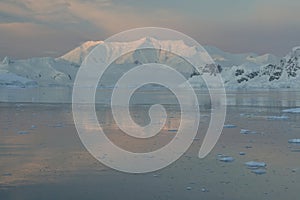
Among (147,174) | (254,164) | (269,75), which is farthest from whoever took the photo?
(269,75)

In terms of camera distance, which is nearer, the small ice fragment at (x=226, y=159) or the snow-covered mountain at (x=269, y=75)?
the small ice fragment at (x=226, y=159)

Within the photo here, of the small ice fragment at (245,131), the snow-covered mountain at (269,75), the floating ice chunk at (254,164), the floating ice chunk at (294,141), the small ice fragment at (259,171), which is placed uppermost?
the snow-covered mountain at (269,75)

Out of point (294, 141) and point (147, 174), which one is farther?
point (294, 141)

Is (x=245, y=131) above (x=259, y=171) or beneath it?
above

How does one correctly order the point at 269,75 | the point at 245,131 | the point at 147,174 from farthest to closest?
1. the point at 269,75
2. the point at 245,131
3. the point at 147,174

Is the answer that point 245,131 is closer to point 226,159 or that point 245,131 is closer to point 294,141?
point 294,141

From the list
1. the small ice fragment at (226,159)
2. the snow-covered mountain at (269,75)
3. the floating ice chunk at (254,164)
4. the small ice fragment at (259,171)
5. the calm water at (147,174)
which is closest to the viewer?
the calm water at (147,174)

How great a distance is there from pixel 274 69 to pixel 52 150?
133913mm

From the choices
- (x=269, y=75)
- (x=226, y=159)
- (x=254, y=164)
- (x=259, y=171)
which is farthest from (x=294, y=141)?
(x=269, y=75)

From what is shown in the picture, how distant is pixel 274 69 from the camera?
137m

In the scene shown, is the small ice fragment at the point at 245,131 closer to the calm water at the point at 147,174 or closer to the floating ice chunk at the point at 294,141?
the calm water at the point at 147,174

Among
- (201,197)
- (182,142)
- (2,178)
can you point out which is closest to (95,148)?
(182,142)

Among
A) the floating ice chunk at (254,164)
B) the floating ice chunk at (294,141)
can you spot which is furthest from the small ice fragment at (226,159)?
the floating ice chunk at (294,141)

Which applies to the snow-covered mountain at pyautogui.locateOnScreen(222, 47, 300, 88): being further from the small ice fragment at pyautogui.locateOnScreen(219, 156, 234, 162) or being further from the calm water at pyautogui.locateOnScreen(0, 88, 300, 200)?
the small ice fragment at pyautogui.locateOnScreen(219, 156, 234, 162)
